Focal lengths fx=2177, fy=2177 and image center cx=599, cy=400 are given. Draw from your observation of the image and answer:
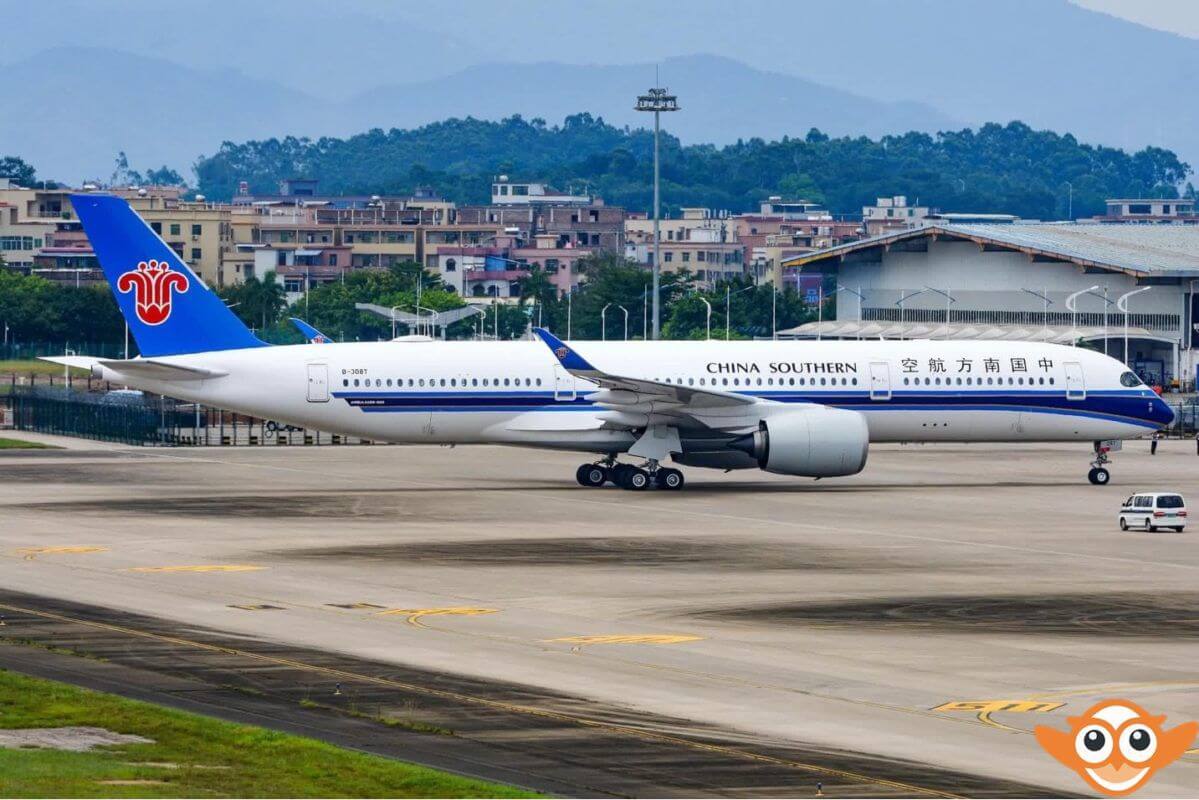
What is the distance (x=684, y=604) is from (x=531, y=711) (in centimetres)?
1046

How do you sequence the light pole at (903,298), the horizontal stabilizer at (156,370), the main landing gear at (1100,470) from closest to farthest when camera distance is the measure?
the horizontal stabilizer at (156,370) → the main landing gear at (1100,470) → the light pole at (903,298)

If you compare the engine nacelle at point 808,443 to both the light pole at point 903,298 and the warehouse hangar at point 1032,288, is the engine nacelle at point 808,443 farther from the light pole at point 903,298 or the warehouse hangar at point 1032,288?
the light pole at point 903,298

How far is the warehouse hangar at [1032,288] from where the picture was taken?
129500mm

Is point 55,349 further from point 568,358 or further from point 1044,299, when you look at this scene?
point 568,358

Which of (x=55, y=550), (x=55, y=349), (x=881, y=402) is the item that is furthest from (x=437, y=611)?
(x=55, y=349)

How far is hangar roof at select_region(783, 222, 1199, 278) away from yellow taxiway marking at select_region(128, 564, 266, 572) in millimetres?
→ 93853

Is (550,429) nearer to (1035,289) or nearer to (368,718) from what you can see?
(368,718)

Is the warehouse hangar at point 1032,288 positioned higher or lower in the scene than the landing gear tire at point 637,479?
higher

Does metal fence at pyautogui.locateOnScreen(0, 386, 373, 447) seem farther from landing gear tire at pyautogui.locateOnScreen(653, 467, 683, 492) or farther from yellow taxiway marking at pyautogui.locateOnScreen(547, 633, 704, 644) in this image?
yellow taxiway marking at pyautogui.locateOnScreen(547, 633, 704, 644)

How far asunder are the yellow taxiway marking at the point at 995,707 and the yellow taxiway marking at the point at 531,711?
387 centimetres

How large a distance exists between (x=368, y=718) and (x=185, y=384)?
34553mm

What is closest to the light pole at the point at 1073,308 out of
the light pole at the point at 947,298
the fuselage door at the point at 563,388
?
the light pole at the point at 947,298

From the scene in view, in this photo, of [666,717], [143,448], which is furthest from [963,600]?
[143,448]

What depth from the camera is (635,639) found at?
109ft
